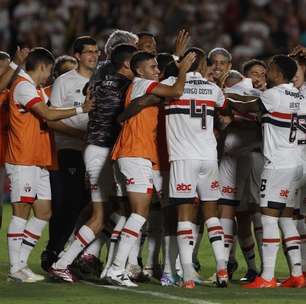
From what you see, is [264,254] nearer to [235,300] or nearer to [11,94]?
[235,300]

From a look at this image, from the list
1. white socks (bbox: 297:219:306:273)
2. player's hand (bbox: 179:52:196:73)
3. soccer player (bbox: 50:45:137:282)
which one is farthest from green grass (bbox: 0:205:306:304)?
player's hand (bbox: 179:52:196:73)

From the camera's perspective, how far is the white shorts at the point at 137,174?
37.8 feet

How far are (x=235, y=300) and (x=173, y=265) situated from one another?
5.17ft

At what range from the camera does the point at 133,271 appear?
12.2 m

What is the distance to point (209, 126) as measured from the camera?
11.6 meters

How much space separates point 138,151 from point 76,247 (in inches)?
44.2

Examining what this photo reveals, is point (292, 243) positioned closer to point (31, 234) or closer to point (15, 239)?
point (31, 234)

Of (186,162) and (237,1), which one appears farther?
(237,1)

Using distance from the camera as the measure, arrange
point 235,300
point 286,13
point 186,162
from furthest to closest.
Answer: point 286,13
point 186,162
point 235,300

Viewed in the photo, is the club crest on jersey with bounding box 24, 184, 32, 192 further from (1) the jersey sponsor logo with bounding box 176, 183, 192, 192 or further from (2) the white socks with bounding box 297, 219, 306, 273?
(2) the white socks with bounding box 297, 219, 306, 273

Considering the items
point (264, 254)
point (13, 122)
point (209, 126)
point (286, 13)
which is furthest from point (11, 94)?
point (286, 13)

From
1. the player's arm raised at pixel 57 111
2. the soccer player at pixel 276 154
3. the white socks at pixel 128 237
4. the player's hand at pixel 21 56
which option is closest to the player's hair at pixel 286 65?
the soccer player at pixel 276 154

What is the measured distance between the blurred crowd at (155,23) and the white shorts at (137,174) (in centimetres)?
1231

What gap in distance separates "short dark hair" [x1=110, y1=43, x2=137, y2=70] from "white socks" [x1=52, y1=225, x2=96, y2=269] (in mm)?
1624
